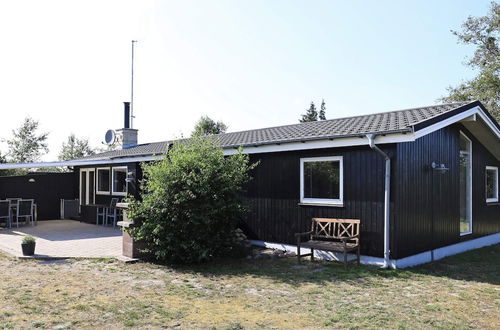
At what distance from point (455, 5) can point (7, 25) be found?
483 inches

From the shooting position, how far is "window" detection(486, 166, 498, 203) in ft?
38.9

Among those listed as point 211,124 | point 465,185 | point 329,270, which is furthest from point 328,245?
point 211,124

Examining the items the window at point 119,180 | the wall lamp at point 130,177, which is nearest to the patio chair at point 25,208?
the window at point 119,180

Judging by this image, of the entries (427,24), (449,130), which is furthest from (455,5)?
(449,130)

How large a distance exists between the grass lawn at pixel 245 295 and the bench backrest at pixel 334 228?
595 millimetres

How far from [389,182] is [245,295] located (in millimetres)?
3489

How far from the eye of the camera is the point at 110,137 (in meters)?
20.0

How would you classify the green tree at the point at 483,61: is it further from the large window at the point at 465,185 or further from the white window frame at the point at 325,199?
the white window frame at the point at 325,199

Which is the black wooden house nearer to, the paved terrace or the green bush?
the green bush

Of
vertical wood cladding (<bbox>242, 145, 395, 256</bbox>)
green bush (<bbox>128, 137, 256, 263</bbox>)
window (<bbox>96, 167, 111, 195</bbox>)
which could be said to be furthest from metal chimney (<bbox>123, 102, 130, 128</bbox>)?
green bush (<bbox>128, 137, 256, 263</bbox>)

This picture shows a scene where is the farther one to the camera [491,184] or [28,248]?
[491,184]

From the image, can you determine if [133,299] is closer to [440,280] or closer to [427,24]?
[440,280]

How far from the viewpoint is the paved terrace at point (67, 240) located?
351 inches

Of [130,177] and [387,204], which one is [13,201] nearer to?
[130,177]
